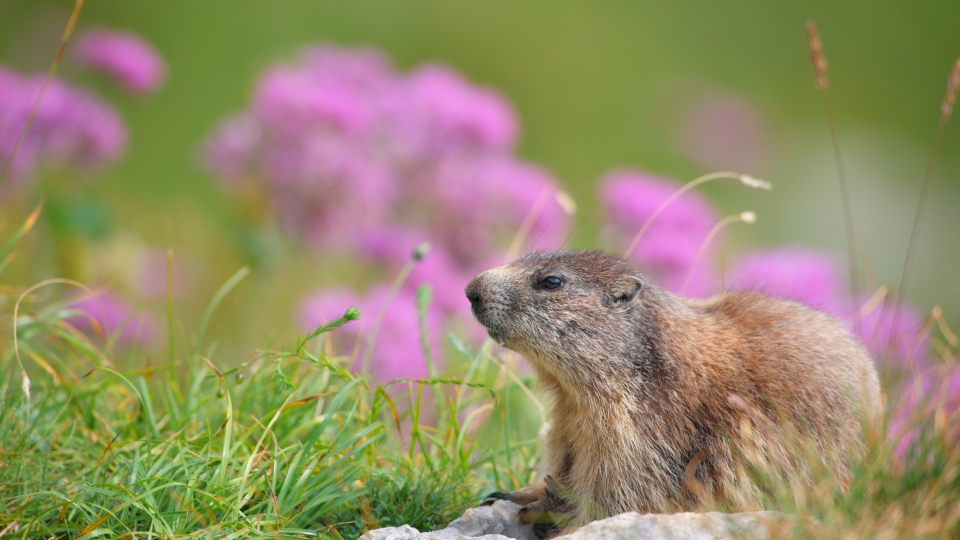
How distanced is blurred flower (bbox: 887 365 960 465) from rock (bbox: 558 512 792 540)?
1.60ft

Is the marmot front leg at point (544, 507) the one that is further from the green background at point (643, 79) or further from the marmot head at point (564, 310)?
the green background at point (643, 79)

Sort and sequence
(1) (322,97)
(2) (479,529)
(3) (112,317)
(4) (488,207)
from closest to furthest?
(2) (479,529), (3) (112,317), (1) (322,97), (4) (488,207)

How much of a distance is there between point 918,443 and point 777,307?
86 cm

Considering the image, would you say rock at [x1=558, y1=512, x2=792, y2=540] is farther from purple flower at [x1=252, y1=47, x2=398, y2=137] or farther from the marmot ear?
purple flower at [x1=252, y1=47, x2=398, y2=137]

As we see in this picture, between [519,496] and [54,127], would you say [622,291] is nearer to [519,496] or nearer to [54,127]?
[519,496]

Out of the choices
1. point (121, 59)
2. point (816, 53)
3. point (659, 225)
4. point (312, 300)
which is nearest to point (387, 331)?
point (312, 300)

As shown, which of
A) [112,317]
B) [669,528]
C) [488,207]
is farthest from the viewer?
[488,207]

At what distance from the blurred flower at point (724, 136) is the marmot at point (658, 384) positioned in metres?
8.63

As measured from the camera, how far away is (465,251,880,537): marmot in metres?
3.11

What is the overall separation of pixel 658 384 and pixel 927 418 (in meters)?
0.93

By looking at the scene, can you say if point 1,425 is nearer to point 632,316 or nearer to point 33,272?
point 632,316

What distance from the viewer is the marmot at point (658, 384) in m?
3.11

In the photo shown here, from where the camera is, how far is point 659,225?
17.3ft

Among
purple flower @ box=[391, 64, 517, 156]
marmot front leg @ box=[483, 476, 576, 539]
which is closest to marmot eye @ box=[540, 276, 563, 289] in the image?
marmot front leg @ box=[483, 476, 576, 539]
